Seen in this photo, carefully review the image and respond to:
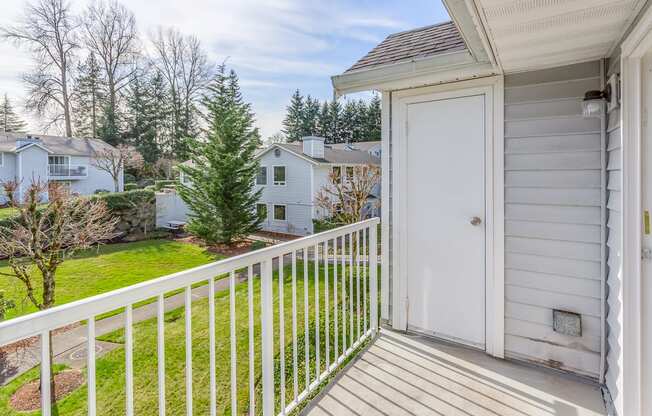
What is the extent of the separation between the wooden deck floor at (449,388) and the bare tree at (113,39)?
867 inches

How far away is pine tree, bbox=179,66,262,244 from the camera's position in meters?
11.4

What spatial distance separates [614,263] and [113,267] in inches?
404

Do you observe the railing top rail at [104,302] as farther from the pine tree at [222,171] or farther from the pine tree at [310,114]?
the pine tree at [310,114]

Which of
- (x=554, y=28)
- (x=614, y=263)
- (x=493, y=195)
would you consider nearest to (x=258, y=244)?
(x=493, y=195)

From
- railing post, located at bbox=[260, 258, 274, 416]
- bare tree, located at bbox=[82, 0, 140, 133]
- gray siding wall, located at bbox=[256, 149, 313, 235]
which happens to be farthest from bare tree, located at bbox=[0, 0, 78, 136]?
railing post, located at bbox=[260, 258, 274, 416]

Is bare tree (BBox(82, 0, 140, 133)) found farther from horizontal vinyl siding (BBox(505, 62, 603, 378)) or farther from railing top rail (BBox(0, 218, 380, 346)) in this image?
railing top rail (BBox(0, 218, 380, 346))

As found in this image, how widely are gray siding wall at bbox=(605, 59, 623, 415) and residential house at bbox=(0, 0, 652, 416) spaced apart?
2 centimetres

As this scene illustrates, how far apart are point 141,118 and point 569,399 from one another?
79.9 ft

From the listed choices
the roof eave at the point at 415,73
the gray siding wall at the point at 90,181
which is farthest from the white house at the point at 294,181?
the roof eave at the point at 415,73

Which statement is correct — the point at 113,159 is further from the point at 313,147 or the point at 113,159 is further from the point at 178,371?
the point at 178,371

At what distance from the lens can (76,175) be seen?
65.2 feet

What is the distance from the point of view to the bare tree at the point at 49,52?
55.1 ft

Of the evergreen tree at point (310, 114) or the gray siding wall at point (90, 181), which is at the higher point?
the evergreen tree at point (310, 114)

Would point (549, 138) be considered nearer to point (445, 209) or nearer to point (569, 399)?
point (445, 209)
